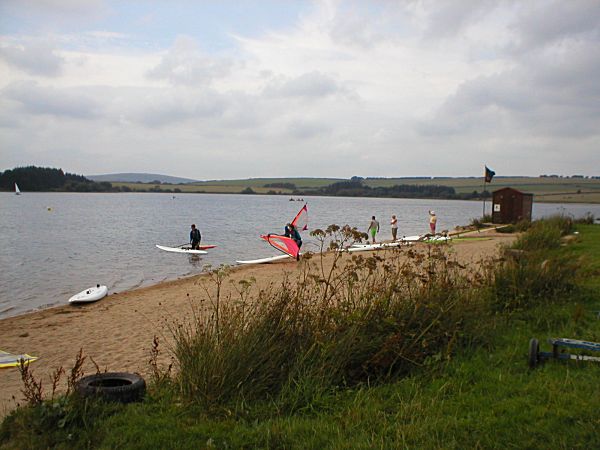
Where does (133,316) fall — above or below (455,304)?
below

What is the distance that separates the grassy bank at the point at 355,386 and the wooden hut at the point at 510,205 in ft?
107

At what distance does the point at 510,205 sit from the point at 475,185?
101 metres

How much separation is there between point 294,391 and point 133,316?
29.5 feet

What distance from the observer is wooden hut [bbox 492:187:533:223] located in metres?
37.1

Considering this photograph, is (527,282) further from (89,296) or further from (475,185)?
(475,185)

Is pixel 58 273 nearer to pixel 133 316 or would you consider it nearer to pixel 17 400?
pixel 133 316

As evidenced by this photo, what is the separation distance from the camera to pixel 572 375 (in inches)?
193

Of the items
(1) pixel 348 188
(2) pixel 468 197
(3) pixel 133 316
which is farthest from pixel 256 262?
(1) pixel 348 188

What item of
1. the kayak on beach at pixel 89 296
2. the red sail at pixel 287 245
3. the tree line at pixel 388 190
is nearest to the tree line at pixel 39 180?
the tree line at pixel 388 190

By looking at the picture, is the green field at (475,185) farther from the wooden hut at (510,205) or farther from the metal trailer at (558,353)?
the metal trailer at (558,353)

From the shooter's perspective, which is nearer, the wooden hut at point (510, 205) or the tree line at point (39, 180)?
the wooden hut at point (510, 205)

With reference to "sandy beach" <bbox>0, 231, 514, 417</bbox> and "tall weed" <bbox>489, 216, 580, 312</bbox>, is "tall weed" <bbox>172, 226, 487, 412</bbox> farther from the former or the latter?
"tall weed" <bbox>489, 216, 580, 312</bbox>

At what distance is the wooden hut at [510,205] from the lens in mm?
37062

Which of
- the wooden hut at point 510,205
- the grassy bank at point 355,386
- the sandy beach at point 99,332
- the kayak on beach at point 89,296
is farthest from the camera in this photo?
the wooden hut at point 510,205
